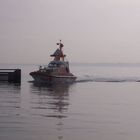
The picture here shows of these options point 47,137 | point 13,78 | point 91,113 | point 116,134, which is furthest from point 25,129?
point 13,78

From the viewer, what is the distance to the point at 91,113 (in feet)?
72.0

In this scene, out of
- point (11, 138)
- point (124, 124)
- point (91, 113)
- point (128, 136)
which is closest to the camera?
point (11, 138)

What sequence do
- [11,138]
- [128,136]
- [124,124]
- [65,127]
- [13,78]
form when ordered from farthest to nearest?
[13,78] → [124,124] → [65,127] → [128,136] → [11,138]

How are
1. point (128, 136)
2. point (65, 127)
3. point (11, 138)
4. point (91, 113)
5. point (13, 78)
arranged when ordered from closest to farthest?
1. point (11, 138)
2. point (128, 136)
3. point (65, 127)
4. point (91, 113)
5. point (13, 78)

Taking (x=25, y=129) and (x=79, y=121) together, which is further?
(x=79, y=121)

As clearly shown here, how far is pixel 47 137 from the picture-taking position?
14742 mm

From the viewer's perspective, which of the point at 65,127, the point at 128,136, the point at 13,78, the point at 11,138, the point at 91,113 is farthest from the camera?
the point at 13,78

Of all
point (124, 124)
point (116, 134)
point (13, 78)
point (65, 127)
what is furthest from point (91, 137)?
point (13, 78)

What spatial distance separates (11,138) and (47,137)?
1141mm

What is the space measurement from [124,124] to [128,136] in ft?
9.48

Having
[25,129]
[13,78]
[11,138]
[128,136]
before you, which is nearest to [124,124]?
[128,136]

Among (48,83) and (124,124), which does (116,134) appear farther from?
(48,83)

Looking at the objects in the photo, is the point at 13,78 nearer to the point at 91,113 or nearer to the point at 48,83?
the point at 48,83

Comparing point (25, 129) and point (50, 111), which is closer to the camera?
point (25, 129)
